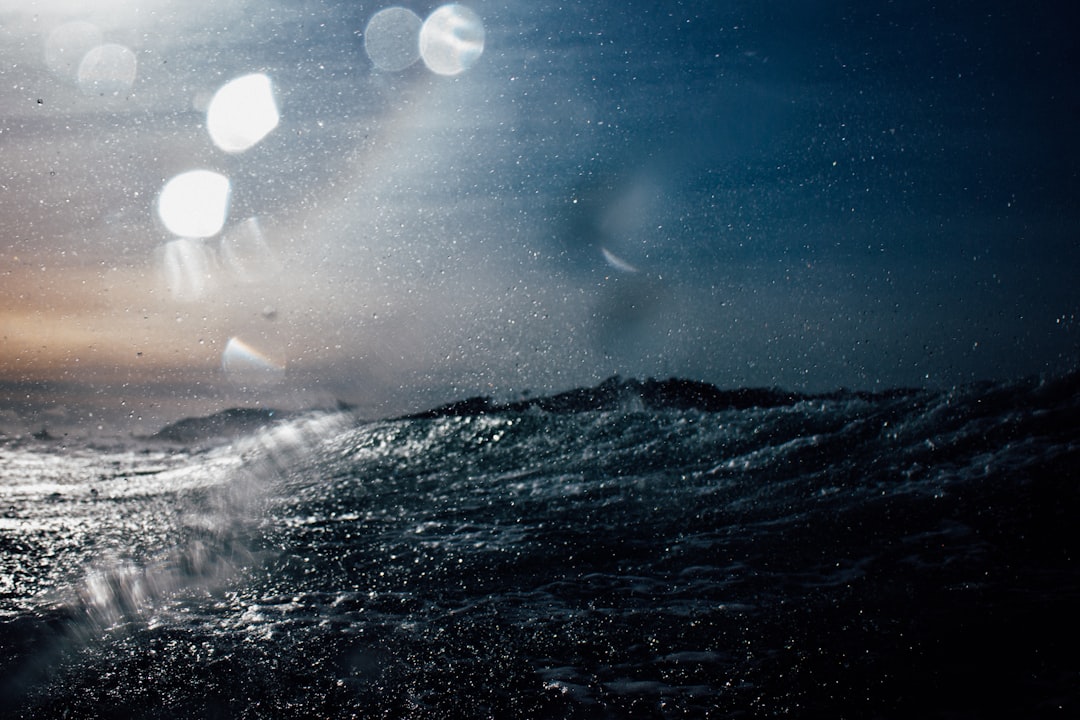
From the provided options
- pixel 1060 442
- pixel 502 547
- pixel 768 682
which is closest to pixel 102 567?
pixel 502 547

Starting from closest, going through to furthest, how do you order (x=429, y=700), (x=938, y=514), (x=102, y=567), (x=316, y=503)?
(x=429, y=700), (x=102, y=567), (x=938, y=514), (x=316, y=503)

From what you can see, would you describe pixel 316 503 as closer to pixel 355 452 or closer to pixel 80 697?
pixel 355 452

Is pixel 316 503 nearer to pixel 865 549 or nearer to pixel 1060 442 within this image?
pixel 865 549

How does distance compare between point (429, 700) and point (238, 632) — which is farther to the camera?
point (238, 632)

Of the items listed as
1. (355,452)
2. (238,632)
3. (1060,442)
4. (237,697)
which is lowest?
(237,697)

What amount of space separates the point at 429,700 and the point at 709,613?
2128 millimetres

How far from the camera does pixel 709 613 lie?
15.8 feet

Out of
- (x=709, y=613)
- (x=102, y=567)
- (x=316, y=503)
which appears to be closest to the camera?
(x=709, y=613)

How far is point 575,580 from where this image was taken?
226 inches

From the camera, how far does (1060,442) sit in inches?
412

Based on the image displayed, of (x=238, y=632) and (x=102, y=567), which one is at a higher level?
(x=102, y=567)

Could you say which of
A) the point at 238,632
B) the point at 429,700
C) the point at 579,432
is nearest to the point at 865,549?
the point at 429,700

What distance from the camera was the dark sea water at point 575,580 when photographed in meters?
3.57

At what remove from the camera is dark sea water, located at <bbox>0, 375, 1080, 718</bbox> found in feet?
11.7
